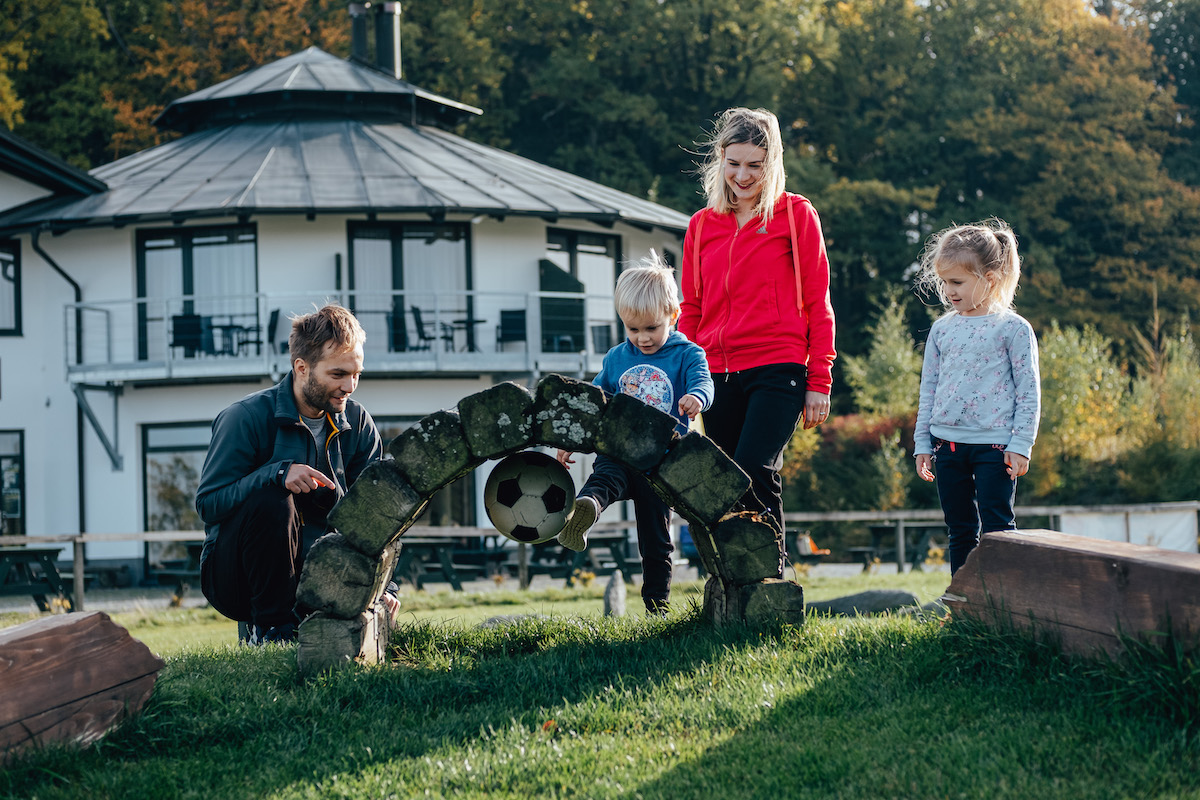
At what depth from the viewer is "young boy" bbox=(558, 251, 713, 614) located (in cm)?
526

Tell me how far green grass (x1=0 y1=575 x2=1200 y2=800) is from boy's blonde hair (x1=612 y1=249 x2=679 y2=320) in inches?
56.1

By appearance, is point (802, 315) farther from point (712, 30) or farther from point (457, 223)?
point (712, 30)

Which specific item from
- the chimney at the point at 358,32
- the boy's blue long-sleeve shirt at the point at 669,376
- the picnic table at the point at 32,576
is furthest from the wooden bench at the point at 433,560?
the chimney at the point at 358,32

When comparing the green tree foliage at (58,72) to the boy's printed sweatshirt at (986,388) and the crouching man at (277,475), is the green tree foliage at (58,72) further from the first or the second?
the boy's printed sweatshirt at (986,388)

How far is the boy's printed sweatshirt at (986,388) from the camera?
17.2 ft

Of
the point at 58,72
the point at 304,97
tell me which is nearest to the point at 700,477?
the point at 304,97

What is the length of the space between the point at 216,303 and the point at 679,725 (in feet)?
69.5

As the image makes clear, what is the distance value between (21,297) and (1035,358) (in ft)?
74.8

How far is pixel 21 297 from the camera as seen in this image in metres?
23.7

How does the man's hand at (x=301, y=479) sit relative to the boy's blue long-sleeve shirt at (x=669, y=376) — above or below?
below

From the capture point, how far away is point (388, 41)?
28.9m

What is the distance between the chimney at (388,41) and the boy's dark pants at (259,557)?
25.2 m

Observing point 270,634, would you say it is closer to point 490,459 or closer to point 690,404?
point 490,459

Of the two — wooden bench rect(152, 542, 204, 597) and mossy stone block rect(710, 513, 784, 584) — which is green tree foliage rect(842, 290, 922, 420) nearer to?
wooden bench rect(152, 542, 204, 597)
